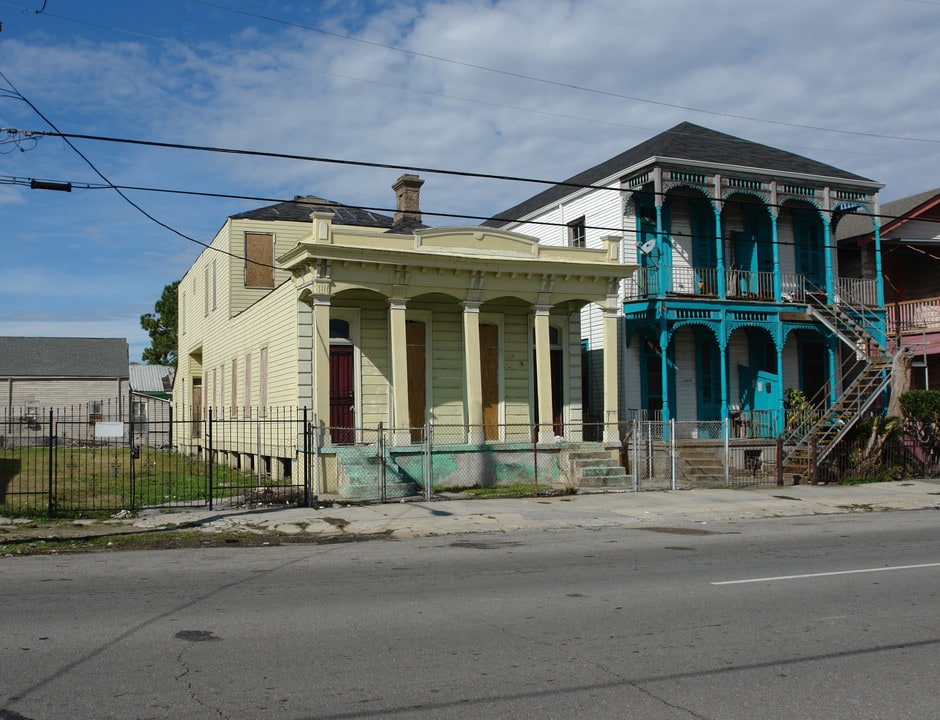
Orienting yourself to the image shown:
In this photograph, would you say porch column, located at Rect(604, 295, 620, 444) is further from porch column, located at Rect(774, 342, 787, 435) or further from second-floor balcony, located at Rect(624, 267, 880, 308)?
porch column, located at Rect(774, 342, 787, 435)

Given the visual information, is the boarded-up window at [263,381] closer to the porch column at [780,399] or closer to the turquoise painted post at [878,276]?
the porch column at [780,399]

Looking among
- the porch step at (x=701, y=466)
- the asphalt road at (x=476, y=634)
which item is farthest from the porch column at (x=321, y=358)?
the porch step at (x=701, y=466)

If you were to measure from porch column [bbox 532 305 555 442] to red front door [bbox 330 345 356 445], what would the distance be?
4468mm

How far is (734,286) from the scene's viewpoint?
25.4 m

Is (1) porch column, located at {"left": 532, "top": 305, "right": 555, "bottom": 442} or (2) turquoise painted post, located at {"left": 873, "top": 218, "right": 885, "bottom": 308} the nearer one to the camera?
(1) porch column, located at {"left": 532, "top": 305, "right": 555, "bottom": 442}

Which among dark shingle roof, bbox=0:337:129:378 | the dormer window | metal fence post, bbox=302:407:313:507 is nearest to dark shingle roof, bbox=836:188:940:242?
the dormer window

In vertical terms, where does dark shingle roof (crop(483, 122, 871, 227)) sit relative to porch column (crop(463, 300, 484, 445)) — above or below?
above

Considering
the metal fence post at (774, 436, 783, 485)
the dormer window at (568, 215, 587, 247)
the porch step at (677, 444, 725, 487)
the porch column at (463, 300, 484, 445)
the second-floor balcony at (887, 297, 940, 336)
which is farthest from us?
the second-floor balcony at (887, 297, 940, 336)

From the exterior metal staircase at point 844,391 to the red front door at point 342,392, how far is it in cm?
1093

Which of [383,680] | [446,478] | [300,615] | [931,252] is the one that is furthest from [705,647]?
[931,252]

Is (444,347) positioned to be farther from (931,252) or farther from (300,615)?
(931,252)

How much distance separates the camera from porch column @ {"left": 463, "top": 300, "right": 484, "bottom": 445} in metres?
20.3

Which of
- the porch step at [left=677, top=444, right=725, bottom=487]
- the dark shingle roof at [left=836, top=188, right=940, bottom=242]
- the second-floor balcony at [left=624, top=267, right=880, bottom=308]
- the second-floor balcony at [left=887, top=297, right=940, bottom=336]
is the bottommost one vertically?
the porch step at [left=677, top=444, right=725, bottom=487]

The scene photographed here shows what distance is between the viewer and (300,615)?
7793 mm
